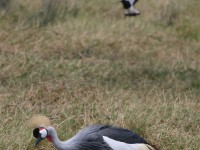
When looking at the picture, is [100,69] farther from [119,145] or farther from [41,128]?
[41,128]

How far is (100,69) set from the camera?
22.7 ft

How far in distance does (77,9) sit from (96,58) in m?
2.29

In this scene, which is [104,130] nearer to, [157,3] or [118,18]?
[118,18]

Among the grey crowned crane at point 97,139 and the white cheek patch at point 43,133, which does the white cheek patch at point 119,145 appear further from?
the white cheek patch at point 43,133

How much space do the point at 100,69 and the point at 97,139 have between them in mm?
2936

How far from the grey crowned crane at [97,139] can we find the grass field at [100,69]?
550 millimetres

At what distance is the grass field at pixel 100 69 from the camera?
16.2ft

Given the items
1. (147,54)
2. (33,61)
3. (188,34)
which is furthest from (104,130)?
(188,34)

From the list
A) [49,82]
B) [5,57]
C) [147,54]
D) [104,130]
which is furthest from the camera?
[147,54]

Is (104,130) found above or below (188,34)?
above

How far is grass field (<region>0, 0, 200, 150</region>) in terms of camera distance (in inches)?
194

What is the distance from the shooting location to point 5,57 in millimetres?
6762

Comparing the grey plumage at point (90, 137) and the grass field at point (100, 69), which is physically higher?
the grey plumage at point (90, 137)

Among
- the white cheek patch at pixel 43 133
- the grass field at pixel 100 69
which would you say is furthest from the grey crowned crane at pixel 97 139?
the grass field at pixel 100 69
